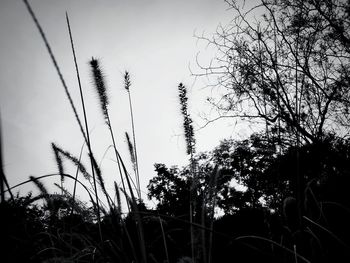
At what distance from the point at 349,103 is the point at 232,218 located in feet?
22.8

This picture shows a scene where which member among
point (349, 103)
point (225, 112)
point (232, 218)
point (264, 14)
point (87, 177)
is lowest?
point (232, 218)

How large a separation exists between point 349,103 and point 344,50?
2.21 metres

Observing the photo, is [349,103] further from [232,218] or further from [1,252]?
[1,252]

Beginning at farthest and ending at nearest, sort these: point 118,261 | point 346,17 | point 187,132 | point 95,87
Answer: point 346,17 → point 187,132 → point 95,87 → point 118,261

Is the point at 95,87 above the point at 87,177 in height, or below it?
above

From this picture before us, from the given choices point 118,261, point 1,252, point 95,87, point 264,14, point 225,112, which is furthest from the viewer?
point 225,112

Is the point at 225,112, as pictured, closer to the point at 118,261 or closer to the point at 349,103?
the point at 349,103

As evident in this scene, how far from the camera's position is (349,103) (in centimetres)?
960

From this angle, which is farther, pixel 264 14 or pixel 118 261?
pixel 264 14

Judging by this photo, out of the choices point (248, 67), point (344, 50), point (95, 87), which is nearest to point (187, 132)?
point (95, 87)

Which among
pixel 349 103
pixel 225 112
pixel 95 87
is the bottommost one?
pixel 95 87

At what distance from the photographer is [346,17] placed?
7.98 metres

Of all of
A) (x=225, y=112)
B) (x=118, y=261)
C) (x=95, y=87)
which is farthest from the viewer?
(x=225, y=112)

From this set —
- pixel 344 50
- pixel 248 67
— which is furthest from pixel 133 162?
pixel 344 50
